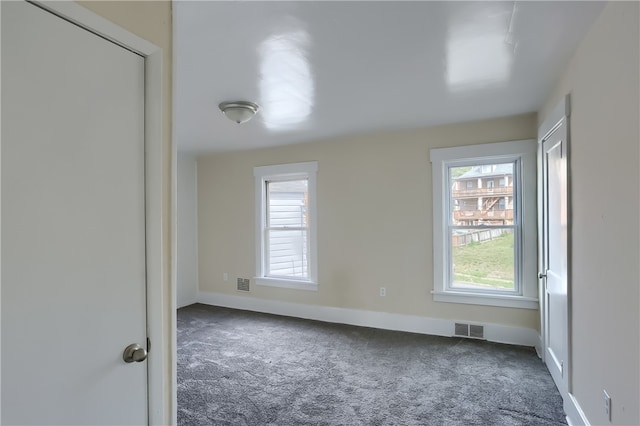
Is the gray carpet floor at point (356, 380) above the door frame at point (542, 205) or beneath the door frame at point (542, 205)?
beneath

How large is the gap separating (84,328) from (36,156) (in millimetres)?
553

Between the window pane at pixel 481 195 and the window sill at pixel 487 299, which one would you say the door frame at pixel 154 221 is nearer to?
the window sill at pixel 487 299

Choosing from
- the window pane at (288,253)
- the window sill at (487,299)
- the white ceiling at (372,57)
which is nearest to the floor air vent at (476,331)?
the window sill at (487,299)

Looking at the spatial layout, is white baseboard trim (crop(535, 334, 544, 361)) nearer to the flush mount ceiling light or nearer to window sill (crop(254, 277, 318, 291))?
window sill (crop(254, 277, 318, 291))

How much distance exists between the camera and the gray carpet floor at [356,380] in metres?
2.33

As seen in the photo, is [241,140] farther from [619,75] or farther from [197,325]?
[619,75]

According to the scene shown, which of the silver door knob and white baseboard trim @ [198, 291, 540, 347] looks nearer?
the silver door knob

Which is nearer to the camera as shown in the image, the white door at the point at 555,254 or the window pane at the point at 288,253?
the white door at the point at 555,254

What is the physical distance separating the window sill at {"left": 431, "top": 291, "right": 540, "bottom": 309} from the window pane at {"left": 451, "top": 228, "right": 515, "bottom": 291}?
0.11 meters

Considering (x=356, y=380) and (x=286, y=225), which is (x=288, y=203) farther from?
(x=356, y=380)

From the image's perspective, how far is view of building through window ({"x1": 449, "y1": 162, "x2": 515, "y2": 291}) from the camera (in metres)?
3.57

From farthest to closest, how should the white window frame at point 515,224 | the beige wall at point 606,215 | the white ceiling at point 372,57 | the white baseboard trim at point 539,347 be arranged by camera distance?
1. the white window frame at point 515,224
2. the white baseboard trim at point 539,347
3. the white ceiling at point 372,57
4. the beige wall at point 606,215

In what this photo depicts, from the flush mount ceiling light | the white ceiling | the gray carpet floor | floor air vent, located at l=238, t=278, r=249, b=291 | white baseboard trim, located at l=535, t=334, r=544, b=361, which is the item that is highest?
the white ceiling

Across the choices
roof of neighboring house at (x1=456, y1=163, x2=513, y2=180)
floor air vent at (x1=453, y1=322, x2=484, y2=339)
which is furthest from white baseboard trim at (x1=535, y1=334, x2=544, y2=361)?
roof of neighboring house at (x1=456, y1=163, x2=513, y2=180)
